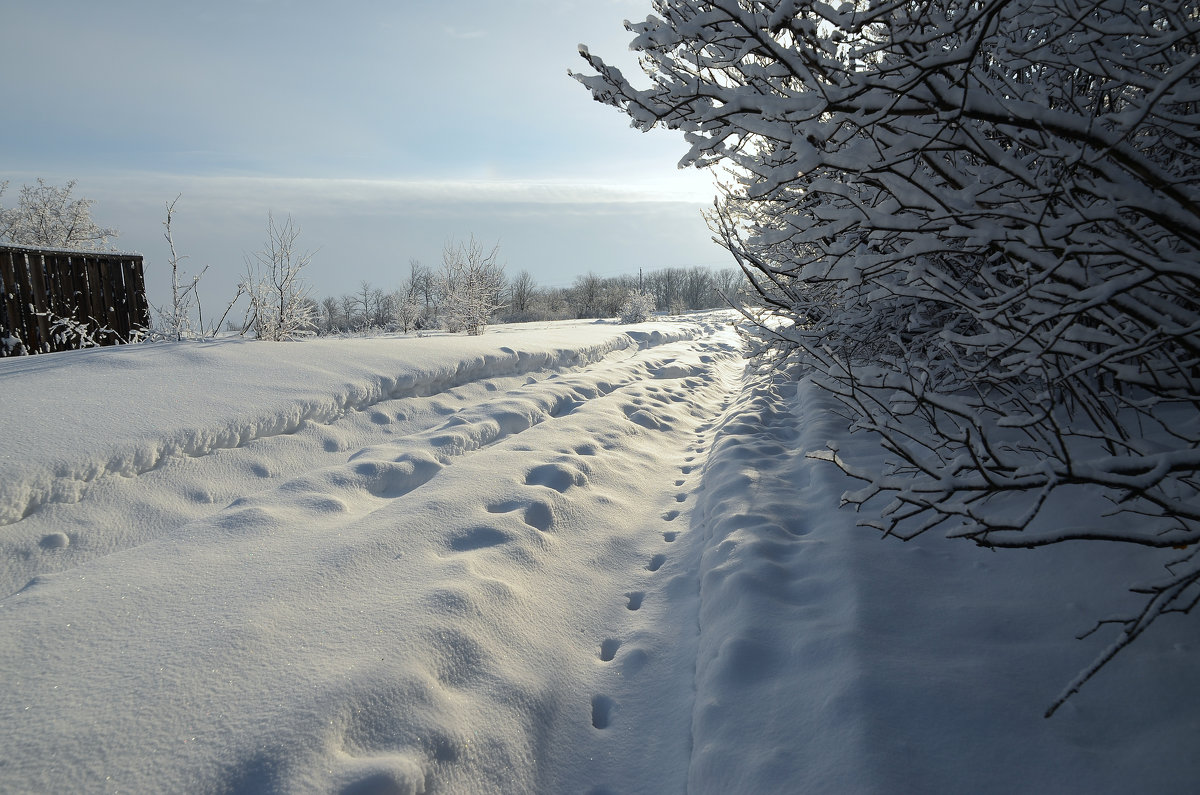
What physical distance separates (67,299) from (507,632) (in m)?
9.46

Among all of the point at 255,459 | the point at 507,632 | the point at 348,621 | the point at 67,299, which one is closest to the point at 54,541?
the point at 255,459

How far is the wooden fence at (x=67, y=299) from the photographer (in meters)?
7.39

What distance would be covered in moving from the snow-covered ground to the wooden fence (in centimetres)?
365

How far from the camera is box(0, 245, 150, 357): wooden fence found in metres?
7.39

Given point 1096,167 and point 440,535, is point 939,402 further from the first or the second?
point 440,535

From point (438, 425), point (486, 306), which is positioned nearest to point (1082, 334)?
point (438, 425)

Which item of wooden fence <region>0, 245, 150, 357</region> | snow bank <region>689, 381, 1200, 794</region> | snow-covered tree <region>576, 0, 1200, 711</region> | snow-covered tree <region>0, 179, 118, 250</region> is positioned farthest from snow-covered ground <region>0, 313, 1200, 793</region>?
snow-covered tree <region>0, 179, 118, 250</region>

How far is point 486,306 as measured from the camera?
19016mm

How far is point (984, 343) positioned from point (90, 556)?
466 cm

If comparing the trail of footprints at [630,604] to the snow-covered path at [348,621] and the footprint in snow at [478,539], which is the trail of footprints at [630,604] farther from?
the footprint in snow at [478,539]

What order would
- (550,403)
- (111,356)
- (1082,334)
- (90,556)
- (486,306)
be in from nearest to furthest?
(1082,334) → (90,556) → (111,356) → (550,403) → (486,306)

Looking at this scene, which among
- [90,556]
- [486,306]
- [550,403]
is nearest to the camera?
[90,556]

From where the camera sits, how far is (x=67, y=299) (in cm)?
812

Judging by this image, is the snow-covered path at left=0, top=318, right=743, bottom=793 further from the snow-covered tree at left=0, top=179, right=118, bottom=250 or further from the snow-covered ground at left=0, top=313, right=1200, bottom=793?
the snow-covered tree at left=0, top=179, right=118, bottom=250
